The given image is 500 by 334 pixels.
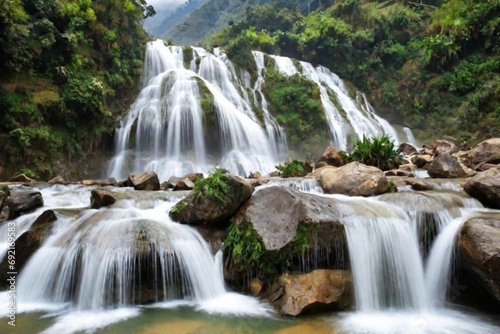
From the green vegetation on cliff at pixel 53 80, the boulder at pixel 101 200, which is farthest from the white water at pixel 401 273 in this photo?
the green vegetation on cliff at pixel 53 80

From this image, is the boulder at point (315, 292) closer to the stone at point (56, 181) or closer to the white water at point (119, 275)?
the white water at point (119, 275)

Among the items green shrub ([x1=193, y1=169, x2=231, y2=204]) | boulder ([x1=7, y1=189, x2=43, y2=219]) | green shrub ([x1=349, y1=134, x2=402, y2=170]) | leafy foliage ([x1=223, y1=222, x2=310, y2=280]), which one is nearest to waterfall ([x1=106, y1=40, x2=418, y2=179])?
green shrub ([x1=349, y1=134, x2=402, y2=170])

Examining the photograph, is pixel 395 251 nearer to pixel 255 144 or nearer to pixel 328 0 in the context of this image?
pixel 255 144

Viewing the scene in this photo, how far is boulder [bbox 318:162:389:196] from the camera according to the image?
8.46m

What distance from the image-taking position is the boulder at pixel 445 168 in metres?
10.7

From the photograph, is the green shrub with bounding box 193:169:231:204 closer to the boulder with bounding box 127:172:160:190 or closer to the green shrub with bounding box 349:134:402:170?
the boulder with bounding box 127:172:160:190

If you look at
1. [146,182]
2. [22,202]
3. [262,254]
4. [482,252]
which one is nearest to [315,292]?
[262,254]

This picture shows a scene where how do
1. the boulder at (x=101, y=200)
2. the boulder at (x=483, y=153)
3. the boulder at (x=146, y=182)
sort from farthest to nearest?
1. the boulder at (x=483, y=153)
2. the boulder at (x=146, y=182)
3. the boulder at (x=101, y=200)

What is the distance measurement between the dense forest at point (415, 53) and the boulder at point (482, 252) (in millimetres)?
16468

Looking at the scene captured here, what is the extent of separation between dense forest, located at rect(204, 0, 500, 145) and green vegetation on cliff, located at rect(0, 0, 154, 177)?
34.0 ft

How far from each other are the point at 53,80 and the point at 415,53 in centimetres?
2642

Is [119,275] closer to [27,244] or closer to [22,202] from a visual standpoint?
[27,244]

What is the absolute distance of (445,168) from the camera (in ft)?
35.2

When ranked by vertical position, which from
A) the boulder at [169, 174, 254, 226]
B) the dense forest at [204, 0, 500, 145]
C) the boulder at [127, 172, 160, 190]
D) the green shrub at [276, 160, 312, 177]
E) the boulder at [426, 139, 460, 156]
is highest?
the dense forest at [204, 0, 500, 145]
